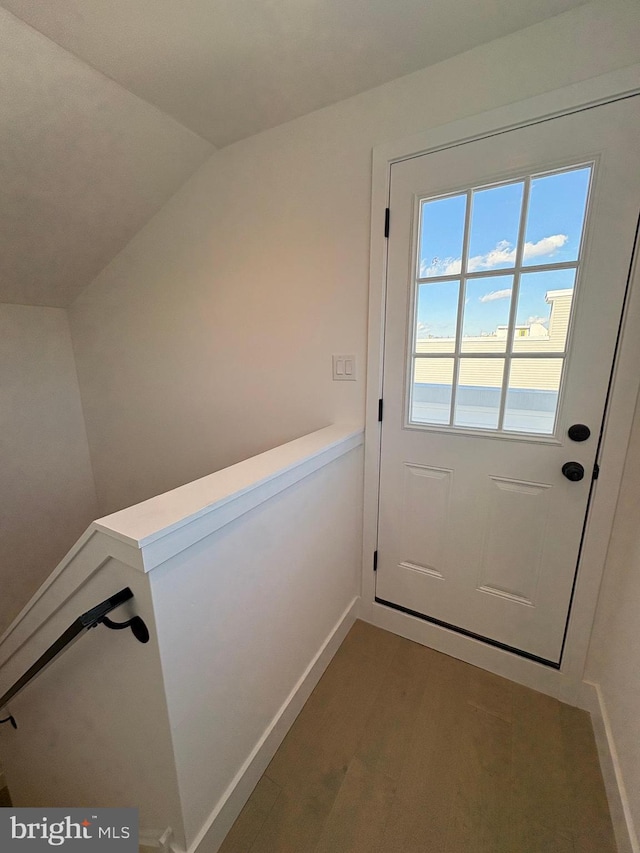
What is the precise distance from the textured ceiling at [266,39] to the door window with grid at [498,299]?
469 millimetres

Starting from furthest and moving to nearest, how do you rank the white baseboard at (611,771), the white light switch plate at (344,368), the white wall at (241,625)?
1. the white light switch plate at (344,368)
2. the white baseboard at (611,771)
3. the white wall at (241,625)

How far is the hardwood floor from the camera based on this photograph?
101 centimetres

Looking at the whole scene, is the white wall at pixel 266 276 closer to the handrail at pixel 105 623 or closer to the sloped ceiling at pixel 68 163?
the sloped ceiling at pixel 68 163

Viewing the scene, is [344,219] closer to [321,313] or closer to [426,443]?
[321,313]

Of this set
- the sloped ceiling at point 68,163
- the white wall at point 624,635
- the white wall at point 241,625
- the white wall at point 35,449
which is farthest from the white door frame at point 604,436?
the white wall at point 35,449

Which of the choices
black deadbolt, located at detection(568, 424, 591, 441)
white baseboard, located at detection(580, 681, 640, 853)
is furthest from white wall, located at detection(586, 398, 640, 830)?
black deadbolt, located at detection(568, 424, 591, 441)

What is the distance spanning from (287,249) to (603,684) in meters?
2.26

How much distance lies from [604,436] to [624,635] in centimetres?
68

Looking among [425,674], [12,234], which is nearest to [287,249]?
[12,234]

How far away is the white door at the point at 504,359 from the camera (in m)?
1.11

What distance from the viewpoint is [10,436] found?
2.30 m

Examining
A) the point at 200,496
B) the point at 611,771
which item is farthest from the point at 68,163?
the point at 611,771

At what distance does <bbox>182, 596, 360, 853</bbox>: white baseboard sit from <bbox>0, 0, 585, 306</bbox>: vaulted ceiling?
2.35 m

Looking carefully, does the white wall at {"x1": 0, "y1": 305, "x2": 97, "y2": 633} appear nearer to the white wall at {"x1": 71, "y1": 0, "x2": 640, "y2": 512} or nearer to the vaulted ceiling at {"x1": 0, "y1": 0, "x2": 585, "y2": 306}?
the white wall at {"x1": 71, "y1": 0, "x2": 640, "y2": 512}
